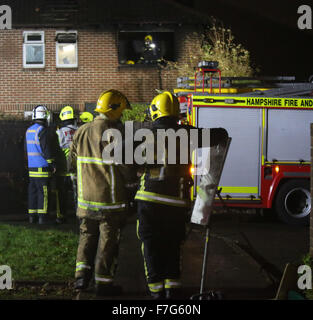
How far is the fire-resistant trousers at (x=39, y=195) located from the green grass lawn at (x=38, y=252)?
42 cm

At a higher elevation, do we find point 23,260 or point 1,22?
point 1,22

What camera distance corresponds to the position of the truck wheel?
31.4 feet

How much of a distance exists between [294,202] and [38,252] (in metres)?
4.59

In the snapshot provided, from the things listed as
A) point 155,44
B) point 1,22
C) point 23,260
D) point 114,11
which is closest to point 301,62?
point 155,44

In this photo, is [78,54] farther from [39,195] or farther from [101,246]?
[101,246]

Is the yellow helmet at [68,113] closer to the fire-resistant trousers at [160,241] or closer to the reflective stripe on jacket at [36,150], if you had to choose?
the reflective stripe on jacket at [36,150]

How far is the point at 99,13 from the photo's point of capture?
61.7 feet

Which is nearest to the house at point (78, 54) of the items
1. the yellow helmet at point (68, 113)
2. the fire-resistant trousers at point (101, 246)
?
the yellow helmet at point (68, 113)

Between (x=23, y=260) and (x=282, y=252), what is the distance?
10.9 feet

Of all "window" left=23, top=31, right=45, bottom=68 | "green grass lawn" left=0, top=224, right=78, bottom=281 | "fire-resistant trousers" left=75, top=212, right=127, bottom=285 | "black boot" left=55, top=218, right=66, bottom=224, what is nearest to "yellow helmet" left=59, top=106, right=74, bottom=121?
"black boot" left=55, top=218, right=66, bottom=224

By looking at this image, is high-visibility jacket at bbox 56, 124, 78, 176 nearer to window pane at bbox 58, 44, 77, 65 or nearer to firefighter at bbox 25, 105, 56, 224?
firefighter at bbox 25, 105, 56, 224

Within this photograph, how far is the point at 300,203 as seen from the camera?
977cm

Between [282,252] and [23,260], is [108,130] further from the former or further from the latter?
[282,252]

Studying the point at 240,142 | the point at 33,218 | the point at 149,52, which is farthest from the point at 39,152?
the point at 149,52
